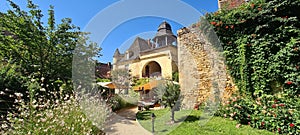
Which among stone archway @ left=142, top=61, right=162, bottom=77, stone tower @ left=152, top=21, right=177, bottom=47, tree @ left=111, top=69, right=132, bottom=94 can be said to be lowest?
tree @ left=111, top=69, right=132, bottom=94

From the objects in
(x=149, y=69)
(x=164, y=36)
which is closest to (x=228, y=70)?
(x=164, y=36)

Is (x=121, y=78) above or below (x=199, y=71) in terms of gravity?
below

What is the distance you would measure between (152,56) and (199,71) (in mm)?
5775

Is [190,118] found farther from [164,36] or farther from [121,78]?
[164,36]

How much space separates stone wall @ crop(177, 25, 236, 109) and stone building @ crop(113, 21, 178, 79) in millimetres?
2332

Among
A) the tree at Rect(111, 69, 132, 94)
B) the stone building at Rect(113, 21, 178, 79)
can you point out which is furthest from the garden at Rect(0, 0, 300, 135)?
the stone building at Rect(113, 21, 178, 79)

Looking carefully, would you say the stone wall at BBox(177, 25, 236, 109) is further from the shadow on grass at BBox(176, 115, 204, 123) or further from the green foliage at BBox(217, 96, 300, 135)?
the shadow on grass at BBox(176, 115, 204, 123)

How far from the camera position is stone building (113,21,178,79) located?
973 centimetres

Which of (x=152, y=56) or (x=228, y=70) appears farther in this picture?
(x=152, y=56)

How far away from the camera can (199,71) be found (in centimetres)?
621

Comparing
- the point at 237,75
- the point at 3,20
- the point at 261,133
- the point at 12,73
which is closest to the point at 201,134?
the point at 261,133

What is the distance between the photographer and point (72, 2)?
564 cm

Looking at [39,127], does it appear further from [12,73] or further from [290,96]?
[290,96]

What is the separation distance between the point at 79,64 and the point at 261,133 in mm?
6847
